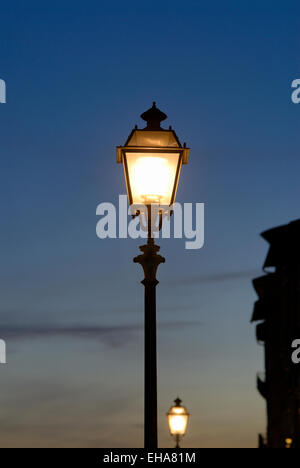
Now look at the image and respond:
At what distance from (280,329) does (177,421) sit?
23816 millimetres

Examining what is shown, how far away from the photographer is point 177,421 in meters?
24.7

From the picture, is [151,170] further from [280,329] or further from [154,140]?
[280,329]

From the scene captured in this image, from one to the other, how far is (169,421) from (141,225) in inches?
635

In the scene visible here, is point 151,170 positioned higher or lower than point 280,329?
lower

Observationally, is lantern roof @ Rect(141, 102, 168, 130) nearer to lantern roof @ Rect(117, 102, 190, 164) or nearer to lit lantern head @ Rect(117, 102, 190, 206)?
lantern roof @ Rect(117, 102, 190, 164)

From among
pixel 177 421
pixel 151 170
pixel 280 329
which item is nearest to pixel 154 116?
pixel 151 170

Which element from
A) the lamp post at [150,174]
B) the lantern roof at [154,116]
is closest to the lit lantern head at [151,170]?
the lamp post at [150,174]

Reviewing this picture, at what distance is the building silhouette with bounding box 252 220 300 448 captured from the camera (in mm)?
43656

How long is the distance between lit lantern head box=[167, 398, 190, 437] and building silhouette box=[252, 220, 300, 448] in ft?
58.3

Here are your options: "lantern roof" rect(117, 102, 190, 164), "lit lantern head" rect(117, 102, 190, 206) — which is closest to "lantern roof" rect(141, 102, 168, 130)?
"lantern roof" rect(117, 102, 190, 164)

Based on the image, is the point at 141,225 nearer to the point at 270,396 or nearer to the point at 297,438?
the point at 297,438

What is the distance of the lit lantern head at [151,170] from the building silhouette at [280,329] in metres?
33.4

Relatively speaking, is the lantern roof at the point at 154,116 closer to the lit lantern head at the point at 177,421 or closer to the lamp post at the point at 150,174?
the lamp post at the point at 150,174
